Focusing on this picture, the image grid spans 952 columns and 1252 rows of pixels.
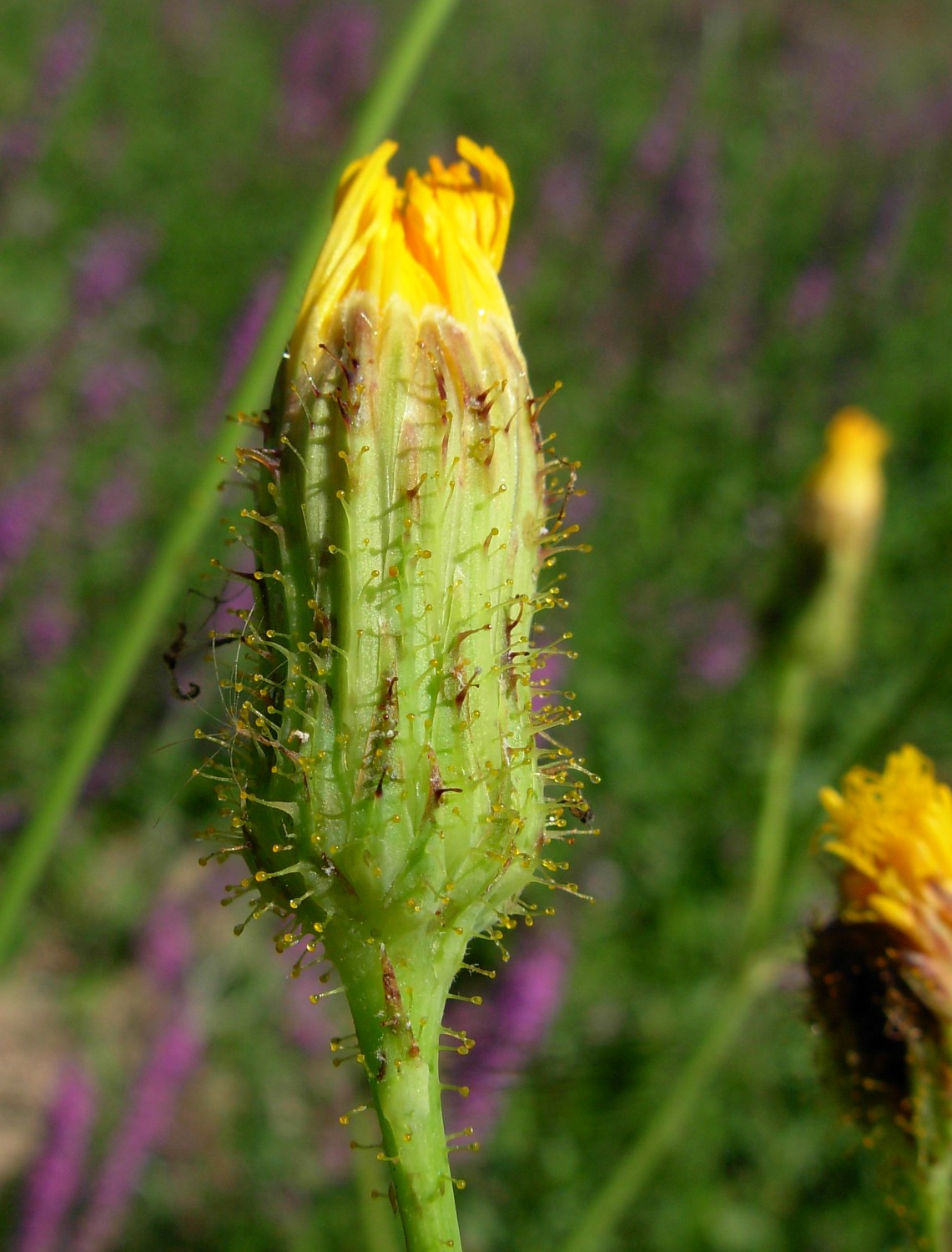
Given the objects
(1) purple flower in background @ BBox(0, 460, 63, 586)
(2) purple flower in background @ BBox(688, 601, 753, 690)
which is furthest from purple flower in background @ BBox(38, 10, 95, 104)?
(2) purple flower in background @ BBox(688, 601, 753, 690)

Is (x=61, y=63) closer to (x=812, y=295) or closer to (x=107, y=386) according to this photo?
(x=107, y=386)

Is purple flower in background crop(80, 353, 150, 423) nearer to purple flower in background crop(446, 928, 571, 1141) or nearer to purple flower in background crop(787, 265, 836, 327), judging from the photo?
purple flower in background crop(446, 928, 571, 1141)

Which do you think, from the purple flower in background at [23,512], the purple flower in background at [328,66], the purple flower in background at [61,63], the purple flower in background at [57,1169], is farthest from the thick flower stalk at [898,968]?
the purple flower in background at [328,66]

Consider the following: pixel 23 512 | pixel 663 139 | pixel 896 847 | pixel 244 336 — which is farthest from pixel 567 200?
pixel 896 847

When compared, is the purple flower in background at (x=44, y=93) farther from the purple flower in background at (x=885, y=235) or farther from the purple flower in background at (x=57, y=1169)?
the purple flower in background at (x=885, y=235)

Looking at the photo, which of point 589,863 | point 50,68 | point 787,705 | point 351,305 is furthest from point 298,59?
point 351,305

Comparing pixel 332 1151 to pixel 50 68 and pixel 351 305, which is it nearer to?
pixel 351 305

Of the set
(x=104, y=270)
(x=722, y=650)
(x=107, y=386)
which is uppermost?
(x=104, y=270)
